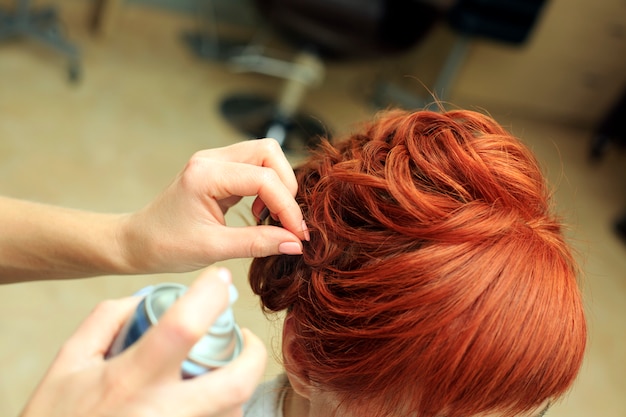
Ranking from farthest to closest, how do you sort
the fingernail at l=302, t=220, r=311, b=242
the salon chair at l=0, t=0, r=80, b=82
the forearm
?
the salon chair at l=0, t=0, r=80, b=82 → the forearm → the fingernail at l=302, t=220, r=311, b=242

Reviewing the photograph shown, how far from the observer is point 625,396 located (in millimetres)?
2422

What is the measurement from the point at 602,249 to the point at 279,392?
266 centimetres

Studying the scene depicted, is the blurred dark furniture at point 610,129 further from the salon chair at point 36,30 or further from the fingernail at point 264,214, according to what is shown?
the fingernail at point 264,214

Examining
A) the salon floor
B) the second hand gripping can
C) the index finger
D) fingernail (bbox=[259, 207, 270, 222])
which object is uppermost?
the index finger

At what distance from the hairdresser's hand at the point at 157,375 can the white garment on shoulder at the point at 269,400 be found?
0.49 metres

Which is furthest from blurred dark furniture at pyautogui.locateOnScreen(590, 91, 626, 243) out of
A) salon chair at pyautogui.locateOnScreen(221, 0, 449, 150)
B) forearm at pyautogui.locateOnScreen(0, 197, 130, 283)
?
forearm at pyautogui.locateOnScreen(0, 197, 130, 283)

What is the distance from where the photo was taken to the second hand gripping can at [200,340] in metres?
0.59

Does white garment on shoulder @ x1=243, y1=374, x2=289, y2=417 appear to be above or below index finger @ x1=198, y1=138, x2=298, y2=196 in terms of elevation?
below

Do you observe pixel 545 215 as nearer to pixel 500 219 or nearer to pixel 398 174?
pixel 500 219

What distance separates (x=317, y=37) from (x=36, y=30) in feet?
4.55

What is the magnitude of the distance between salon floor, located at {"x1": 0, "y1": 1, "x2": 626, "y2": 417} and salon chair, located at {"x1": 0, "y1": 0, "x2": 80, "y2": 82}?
0.07 meters

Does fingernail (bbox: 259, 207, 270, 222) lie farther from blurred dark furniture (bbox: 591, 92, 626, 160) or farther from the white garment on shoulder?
blurred dark furniture (bbox: 591, 92, 626, 160)

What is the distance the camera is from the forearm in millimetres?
1013

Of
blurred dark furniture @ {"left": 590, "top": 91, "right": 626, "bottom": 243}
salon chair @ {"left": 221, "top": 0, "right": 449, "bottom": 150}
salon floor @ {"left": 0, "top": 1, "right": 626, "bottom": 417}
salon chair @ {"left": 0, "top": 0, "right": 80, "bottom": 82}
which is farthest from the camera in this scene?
blurred dark furniture @ {"left": 590, "top": 91, "right": 626, "bottom": 243}
